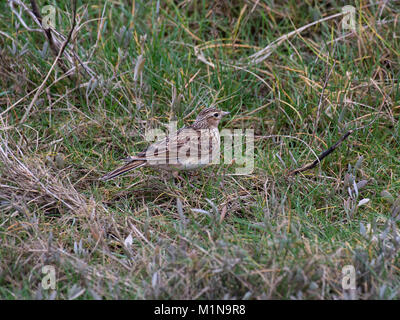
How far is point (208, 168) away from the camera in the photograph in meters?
6.41

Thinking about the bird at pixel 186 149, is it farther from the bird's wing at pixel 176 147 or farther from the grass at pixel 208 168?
the grass at pixel 208 168

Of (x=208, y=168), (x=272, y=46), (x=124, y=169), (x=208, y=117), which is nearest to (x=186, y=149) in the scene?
(x=208, y=168)

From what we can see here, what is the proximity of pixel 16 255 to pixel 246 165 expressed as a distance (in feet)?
8.28

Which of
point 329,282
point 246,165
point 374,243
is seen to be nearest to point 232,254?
point 329,282

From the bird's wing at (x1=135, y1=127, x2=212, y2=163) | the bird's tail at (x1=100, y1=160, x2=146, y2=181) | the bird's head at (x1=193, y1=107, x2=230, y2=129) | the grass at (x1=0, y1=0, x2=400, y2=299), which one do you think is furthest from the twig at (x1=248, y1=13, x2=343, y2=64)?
the bird's tail at (x1=100, y1=160, x2=146, y2=181)

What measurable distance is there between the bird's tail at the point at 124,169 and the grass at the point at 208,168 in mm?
195

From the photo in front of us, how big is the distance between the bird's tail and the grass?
0.64 feet

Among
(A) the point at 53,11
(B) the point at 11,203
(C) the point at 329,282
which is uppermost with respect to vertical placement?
(A) the point at 53,11

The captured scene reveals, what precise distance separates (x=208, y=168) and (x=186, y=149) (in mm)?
363

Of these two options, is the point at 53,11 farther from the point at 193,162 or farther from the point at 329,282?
the point at 329,282

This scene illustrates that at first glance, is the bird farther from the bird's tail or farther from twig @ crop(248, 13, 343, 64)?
twig @ crop(248, 13, 343, 64)

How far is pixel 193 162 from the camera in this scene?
6.12m

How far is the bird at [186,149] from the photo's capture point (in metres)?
5.91

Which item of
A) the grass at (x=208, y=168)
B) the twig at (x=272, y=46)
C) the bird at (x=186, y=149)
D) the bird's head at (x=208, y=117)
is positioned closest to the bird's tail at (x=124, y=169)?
the bird at (x=186, y=149)
